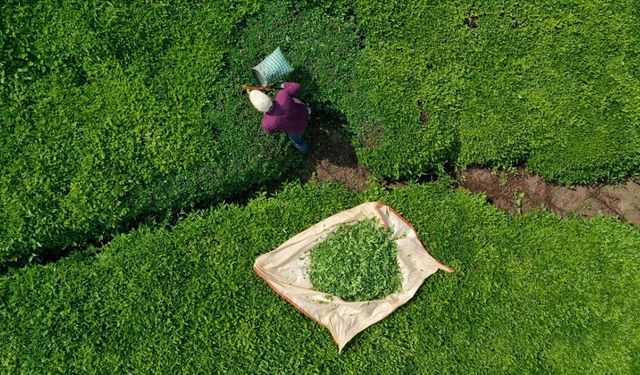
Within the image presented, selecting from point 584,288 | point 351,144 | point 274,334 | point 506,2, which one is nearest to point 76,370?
point 274,334

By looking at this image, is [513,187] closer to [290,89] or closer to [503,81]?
[503,81]

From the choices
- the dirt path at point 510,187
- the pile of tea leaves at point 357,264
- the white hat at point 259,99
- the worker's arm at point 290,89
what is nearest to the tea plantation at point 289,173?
the dirt path at point 510,187

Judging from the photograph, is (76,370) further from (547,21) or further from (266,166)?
(547,21)

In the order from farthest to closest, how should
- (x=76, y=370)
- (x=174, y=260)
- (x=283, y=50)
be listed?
(x=283, y=50), (x=174, y=260), (x=76, y=370)

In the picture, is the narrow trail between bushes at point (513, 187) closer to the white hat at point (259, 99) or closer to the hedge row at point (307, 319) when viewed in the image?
the hedge row at point (307, 319)

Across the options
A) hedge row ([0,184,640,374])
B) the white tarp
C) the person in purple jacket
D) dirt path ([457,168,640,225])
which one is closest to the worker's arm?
the person in purple jacket
